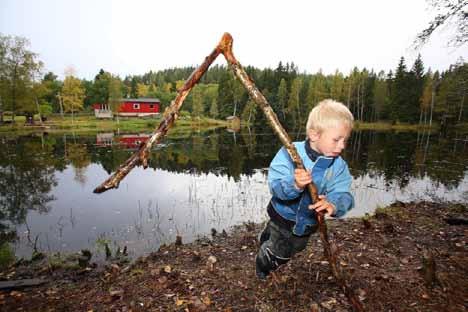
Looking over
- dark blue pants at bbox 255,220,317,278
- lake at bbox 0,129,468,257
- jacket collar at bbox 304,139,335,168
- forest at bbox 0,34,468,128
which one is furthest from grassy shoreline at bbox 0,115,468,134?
jacket collar at bbox 304,139,335,168

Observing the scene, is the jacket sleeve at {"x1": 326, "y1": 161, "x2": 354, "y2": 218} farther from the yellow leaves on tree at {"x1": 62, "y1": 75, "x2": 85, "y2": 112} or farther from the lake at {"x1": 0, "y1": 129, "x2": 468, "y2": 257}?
the yellow leaves on tree at {"x1": 62, "y1": 75, "x2": 85, "y2": 112}

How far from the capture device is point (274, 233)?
350 cm

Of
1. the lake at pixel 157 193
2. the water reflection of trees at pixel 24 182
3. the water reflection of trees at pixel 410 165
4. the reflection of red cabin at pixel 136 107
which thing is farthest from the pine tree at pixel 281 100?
the water reflection of trees at pixel 24 182

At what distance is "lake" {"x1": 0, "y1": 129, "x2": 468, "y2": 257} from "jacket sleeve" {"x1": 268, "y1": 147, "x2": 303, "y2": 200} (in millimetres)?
6702

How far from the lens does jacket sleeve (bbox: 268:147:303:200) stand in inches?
109

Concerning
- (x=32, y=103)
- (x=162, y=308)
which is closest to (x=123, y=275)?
(x=162, y=308)

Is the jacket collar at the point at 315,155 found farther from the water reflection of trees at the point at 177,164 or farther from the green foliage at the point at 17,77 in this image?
the green foliage at the point at 17,77

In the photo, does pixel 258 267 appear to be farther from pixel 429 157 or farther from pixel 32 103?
pixel 32 103

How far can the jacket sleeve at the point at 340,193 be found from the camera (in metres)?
2.93

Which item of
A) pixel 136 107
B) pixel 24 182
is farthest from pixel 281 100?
pixel 24 182

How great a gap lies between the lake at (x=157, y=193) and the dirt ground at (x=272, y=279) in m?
2.22

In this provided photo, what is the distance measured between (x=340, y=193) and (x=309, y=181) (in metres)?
0.71

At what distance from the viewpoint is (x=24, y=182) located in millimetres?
16047

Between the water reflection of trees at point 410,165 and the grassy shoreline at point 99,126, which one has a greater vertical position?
the grassy shoreline at point 99,126
